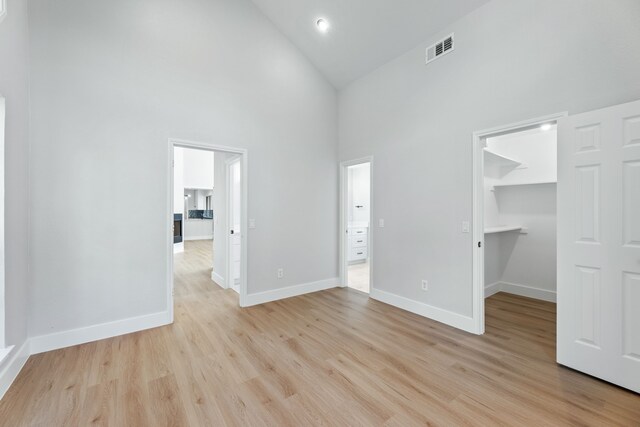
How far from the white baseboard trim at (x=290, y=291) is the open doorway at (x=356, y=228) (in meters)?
0.30

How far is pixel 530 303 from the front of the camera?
148 inches

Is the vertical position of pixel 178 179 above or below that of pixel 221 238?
above

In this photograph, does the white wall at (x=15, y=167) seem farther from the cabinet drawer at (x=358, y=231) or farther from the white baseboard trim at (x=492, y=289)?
the white baseboard trim at (x=492, y=289)

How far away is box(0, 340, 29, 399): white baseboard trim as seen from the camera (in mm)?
1896

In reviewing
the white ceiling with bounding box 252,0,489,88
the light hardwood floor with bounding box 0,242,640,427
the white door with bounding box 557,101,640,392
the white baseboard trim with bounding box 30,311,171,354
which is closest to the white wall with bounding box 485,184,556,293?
the light hardwood floor with bounding box 0,242,640,427

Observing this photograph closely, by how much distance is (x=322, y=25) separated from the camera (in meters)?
3.61

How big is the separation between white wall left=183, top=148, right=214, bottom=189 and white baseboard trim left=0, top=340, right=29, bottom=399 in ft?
28.9

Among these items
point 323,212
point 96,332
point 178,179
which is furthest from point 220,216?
point 178,179

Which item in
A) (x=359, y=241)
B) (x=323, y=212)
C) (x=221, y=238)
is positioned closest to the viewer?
(x=323, y=212)

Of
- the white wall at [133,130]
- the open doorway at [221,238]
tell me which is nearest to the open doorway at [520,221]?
the white wall at [133,130]

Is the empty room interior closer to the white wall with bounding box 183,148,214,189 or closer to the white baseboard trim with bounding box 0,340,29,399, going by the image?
the white baseboard trim with bounding box 0,340,29,399

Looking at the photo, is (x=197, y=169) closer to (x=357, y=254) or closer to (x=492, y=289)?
(x=357, y=254)

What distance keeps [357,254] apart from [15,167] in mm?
5761

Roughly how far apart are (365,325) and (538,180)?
11.3 ft
